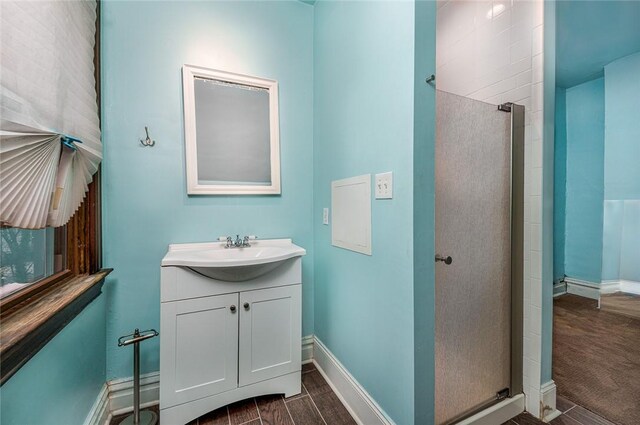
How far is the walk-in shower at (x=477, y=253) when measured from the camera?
4.08ft

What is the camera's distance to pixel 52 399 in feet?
2.89

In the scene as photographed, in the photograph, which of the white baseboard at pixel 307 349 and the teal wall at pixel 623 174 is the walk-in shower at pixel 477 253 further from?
the white baseboard at pixel 307 349

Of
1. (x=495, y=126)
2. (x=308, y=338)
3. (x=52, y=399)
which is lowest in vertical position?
(x=308, y=338)

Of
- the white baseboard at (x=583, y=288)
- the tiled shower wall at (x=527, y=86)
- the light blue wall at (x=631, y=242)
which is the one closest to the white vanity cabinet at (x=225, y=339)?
the tiled shower wall at (x=527, y=86)

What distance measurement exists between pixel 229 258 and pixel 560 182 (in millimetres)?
3817

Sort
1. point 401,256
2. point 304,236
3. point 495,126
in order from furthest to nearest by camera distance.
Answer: point 304,236 < point 495,126 < point 401,256

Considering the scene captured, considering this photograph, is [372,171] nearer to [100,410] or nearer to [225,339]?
[225,339]

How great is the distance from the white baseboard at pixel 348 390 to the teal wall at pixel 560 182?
2930 mm

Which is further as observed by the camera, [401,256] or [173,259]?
[173,259]

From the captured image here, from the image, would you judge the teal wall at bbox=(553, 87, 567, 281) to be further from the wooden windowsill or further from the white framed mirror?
the wooden windowsill

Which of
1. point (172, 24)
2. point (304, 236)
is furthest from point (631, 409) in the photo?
point (172, 24)

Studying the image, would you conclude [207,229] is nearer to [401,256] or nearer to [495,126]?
[401,256]

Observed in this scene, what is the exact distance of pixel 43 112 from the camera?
31.8 inches

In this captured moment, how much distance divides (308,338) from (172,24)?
2.28 meters
